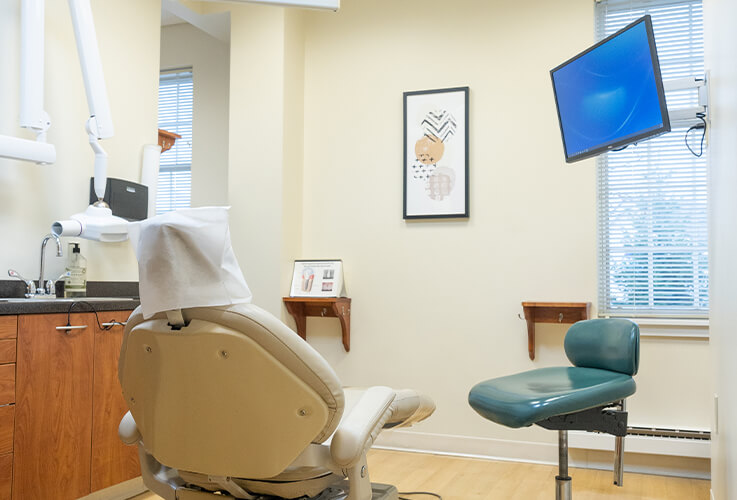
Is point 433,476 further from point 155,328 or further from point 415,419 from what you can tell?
point 155,328

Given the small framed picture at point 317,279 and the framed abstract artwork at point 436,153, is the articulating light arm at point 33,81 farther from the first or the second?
the framed abstract artwork at point 436,153

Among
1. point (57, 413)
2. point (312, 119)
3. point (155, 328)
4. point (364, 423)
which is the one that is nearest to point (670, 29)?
point (312, 119)

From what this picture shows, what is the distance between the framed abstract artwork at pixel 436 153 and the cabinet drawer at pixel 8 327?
233 centimetres

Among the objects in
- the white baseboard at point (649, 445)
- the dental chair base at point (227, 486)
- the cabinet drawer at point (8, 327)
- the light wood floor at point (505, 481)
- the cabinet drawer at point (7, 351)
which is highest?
the cabinet drawer at point (8, 327)

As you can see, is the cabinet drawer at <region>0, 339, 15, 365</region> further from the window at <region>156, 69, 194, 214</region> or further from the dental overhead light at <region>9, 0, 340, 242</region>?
the window at <region>156, 69, 194, 214</region>

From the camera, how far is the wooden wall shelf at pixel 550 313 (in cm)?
366

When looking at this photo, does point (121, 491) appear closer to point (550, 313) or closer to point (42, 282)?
point (42, 282)

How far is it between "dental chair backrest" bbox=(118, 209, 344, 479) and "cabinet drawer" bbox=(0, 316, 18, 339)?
39.9 inches

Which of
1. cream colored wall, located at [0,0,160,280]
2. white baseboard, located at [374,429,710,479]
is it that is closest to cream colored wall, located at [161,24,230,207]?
cream colored wall, located at [0,0,160,280]

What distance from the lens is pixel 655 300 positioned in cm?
365

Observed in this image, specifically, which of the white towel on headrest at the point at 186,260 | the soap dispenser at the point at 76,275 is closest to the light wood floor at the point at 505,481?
the soap dispenser at the point at 76,275

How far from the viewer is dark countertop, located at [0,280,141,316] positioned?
100 inches

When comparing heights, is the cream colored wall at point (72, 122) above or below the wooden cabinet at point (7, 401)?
above

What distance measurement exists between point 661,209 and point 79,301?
2954 mm
